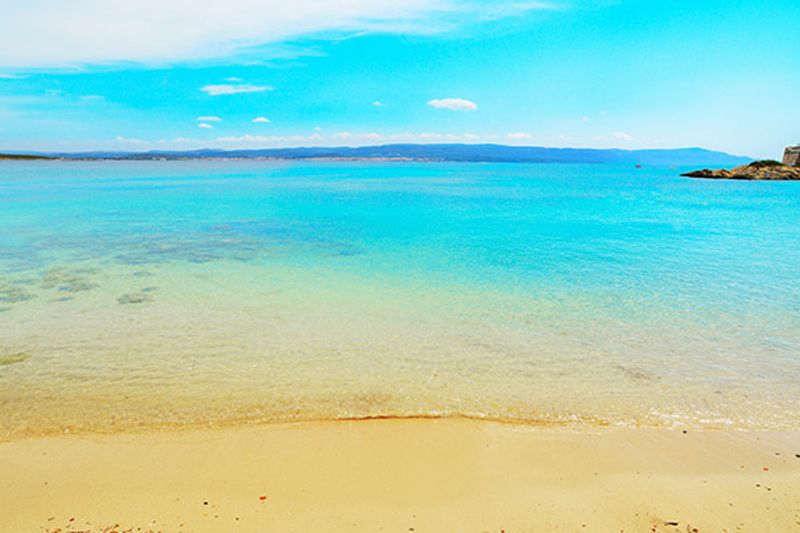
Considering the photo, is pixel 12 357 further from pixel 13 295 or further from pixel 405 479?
pixel 405 479

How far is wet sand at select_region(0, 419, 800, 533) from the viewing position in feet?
15.2

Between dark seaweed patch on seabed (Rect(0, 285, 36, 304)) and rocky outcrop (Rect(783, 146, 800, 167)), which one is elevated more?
rocky outcrop (Rect(783, 146, 800, 167))

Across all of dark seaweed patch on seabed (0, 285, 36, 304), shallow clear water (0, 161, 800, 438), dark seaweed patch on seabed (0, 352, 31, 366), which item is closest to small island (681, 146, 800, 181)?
shallow clear water (0, 161, 800, 438)

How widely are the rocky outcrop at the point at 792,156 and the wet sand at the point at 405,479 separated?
120612 millimetres

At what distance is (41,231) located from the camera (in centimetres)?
2386

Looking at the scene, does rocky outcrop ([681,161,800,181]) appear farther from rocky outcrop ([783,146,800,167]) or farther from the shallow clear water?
the shallow clear water

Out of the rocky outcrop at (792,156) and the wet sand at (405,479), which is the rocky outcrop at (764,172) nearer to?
the rocky outcrop at (792,156)

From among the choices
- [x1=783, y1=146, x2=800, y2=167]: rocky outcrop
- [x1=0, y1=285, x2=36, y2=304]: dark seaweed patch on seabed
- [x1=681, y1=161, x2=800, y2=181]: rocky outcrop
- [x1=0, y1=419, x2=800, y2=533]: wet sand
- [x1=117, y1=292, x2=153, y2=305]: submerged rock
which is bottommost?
[x1=0, y1=419, x2=800, y2=533]: wet sand

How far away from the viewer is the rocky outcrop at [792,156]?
94188mm

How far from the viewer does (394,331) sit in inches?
395

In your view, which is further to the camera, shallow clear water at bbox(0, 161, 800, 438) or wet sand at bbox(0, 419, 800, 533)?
shallow clear water at bbox(0, 161, 800, 438)

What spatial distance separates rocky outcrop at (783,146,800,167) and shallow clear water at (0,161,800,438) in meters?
101

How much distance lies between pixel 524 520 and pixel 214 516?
3253 mm

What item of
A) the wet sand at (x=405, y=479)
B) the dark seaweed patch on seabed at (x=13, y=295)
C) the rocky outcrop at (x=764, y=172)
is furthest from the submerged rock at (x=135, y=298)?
the rocky outcrop at (x=764, y=172)
